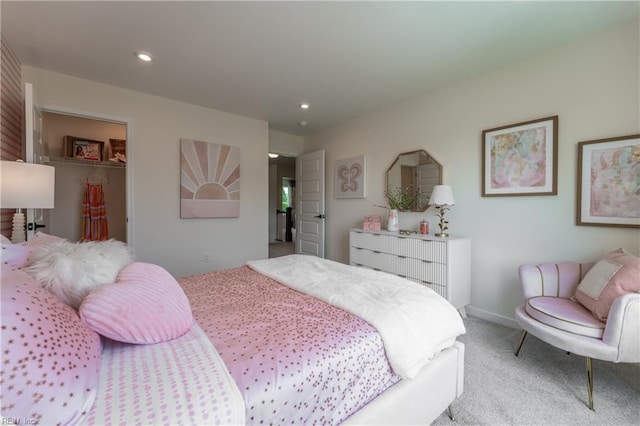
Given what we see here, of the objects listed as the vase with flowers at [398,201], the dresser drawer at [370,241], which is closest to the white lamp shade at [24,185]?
the dresser drawer at [370,241]

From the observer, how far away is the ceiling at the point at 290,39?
1.86 m

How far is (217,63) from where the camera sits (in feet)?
8.36

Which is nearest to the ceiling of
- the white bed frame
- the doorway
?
the white bed frame

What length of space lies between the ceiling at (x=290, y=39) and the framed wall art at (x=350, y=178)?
3.90 feet

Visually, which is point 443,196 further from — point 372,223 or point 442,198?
point 372,223

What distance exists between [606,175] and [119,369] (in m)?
3.19

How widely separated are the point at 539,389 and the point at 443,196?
5.68ft

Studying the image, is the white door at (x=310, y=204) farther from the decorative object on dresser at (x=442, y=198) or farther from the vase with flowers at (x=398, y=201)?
the decorative object on dresser at (x=442, y=198)

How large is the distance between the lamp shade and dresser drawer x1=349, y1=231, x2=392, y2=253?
0.69m

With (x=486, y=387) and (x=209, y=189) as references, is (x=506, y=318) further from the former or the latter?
(x=209, y=189)

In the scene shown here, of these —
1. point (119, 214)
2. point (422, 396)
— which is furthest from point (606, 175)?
point (119, 214)

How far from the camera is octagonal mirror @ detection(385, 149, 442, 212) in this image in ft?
10.5

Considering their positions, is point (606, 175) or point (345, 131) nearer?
point (606, 175)

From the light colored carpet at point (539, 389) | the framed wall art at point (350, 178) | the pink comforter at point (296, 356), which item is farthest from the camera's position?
the framed wall art at point (350, 178)
